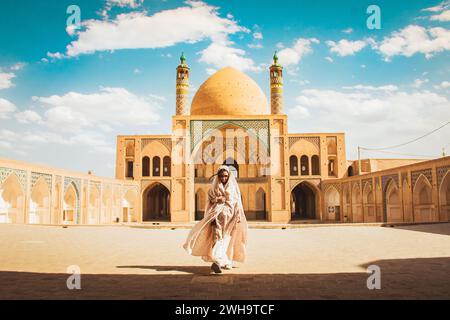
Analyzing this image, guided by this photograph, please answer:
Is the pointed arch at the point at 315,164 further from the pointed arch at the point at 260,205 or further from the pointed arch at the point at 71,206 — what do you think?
the pointed arch at the point at 71,206

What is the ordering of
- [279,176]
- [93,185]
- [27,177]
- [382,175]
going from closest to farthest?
[27,177] → [382,175] → [93,185] → [279,176]

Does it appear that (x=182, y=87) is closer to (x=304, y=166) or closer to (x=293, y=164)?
(x=293, y=164)

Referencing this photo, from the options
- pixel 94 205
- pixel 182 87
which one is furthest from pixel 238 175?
pixel 94 205

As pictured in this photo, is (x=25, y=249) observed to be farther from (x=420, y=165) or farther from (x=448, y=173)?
(x=420, y=165)

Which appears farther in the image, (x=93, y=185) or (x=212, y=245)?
(x=93, y=185)

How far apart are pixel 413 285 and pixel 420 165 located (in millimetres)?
11965

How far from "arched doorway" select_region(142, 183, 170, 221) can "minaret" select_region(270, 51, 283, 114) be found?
9280 millimetres

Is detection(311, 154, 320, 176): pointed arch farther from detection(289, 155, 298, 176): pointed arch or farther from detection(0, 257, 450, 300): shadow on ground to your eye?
detection(0, 257, 450, 300): shadow on ground

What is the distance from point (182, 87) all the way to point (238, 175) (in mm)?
7112

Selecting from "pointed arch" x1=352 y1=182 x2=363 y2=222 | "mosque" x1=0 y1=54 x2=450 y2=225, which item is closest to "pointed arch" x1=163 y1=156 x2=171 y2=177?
"mosque" x1=0 y1=54 x2=450 y2=225
